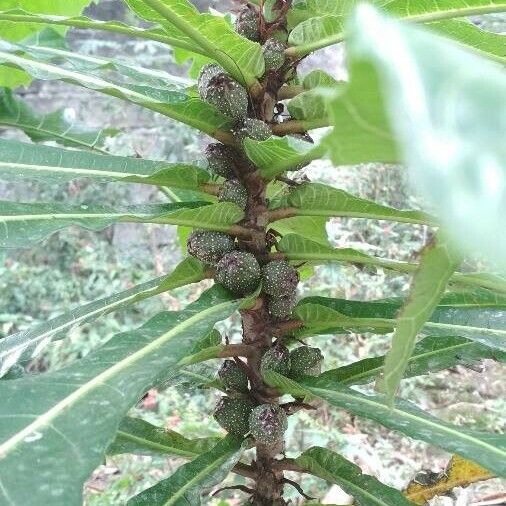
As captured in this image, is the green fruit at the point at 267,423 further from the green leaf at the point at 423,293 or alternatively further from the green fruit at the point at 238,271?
the green leaf at the point at 423,293

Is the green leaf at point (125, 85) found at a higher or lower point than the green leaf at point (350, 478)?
higher

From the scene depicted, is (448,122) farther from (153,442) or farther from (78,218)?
(153,442)

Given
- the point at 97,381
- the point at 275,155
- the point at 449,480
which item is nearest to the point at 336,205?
the point at 275,155

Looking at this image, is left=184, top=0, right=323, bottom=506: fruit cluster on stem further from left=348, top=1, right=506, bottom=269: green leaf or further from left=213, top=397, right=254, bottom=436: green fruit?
left=348, top=1, right=506, bottom=269: green leaf

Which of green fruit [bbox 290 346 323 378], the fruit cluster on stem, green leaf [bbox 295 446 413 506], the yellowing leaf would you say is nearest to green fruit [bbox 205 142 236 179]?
the fruit cluster on stem

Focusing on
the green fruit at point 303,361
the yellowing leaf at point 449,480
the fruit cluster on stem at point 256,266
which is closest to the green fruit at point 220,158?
the fruit cluster on stem at point 256,266

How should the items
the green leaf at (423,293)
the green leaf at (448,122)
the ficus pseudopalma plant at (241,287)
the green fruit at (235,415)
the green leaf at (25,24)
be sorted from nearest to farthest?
the green leaf at (448,122) < the green leaf at (423,293) < the ficus pseudopalma plant at (241,287) < the green fruit at (235,415) < the green leaf at (25,24)
